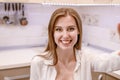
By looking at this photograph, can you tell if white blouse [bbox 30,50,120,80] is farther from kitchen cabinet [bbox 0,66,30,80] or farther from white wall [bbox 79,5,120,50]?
white wall [bbox 79,5,120,50]

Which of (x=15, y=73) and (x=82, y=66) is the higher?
(x=82, y=66)

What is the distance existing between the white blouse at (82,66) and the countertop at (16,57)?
0.58 metres

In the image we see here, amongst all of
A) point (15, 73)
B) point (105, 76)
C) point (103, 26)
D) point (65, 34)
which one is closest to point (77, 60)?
point (65, 34)

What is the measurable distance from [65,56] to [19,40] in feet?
4.01

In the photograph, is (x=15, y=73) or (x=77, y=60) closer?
(x=77, y=60)

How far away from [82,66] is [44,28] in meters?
1.34

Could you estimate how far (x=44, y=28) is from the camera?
242 centimetres

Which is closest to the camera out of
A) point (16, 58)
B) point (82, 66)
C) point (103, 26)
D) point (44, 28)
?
point (82, 66)

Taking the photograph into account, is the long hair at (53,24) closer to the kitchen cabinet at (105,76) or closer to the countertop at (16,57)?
the kitchen cabinet at (105,76)

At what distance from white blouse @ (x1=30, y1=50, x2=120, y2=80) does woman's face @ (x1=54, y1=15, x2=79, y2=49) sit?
6.0 inches

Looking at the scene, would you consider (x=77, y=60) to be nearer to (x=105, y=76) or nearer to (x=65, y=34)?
(x=65, y=34)

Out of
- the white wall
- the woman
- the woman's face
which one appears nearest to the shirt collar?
the woman

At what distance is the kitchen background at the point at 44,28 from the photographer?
6.87ft

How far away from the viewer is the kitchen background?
82.5 inches
